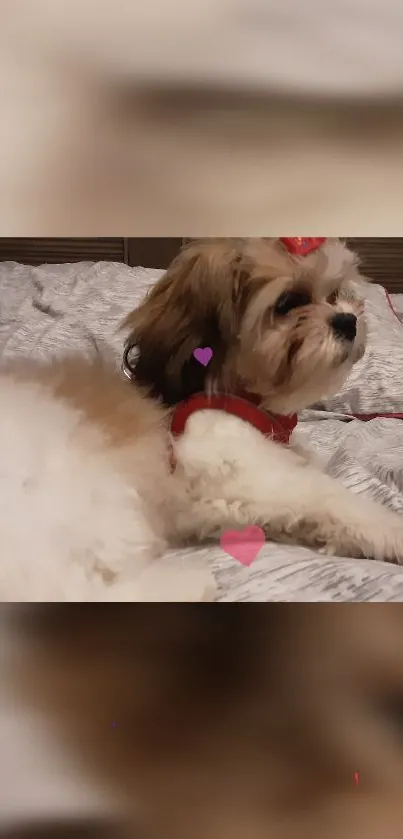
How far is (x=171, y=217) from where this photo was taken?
0.26 m

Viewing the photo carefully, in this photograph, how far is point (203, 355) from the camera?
684 mm

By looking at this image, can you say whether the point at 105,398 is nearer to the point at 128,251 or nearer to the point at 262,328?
the point at 262,328

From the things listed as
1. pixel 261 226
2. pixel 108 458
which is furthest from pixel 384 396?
pixel 261 226

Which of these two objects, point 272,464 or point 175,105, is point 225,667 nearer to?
point 175,105

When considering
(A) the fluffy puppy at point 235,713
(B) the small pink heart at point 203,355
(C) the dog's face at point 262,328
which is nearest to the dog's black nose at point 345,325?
(C) the dog's face at point 262,328

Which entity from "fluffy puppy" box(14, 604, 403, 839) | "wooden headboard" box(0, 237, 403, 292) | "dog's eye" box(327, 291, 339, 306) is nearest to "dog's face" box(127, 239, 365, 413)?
"dog's eye" box(327, 291, 339, 306)

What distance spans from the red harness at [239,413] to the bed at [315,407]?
2cm

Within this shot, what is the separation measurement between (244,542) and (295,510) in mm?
144

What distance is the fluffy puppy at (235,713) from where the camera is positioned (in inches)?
13.1

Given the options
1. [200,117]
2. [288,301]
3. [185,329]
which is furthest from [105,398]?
[200,117]

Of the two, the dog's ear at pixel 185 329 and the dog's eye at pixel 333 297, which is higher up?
the dog's eye at pixel 333 297

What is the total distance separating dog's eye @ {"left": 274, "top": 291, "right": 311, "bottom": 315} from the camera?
650 millimetres

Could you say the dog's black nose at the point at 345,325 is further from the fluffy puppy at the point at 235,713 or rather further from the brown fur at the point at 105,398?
the fluffy puppy at the point at 235,713

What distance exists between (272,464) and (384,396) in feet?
0.70
